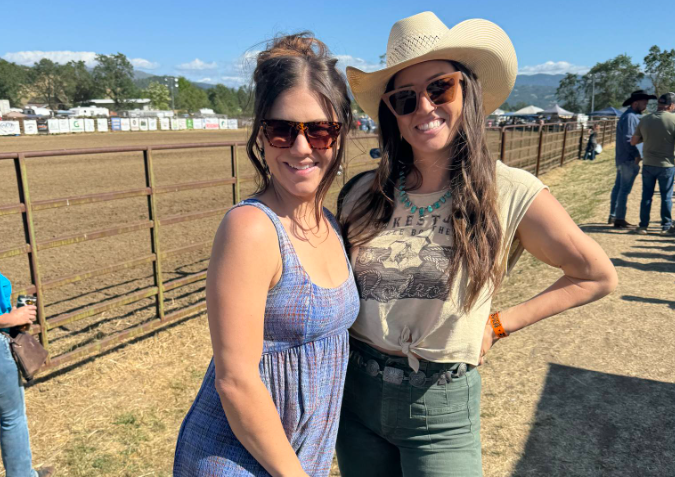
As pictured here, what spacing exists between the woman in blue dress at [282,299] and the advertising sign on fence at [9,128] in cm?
4136

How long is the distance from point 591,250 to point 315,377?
906 millimetres

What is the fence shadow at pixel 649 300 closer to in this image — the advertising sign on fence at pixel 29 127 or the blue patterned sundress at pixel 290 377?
the blue patterned sundress at pixel 290 377

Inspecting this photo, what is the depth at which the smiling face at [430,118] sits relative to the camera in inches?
62.7

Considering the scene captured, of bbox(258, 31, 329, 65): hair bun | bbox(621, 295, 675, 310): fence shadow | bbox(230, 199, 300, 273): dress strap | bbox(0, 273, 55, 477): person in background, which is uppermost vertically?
bbox(258, 31, 329, 65): hair bun

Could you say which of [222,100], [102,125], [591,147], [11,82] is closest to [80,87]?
[11,82]

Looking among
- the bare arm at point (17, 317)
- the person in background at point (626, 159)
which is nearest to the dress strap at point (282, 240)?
the bare arm at point (17, 317)

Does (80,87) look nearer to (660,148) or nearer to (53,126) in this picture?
(53,126)

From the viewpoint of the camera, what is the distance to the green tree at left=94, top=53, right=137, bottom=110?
104562 mm

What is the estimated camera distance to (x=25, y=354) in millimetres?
2609

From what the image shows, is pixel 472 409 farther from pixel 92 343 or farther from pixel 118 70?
pixel 118 70

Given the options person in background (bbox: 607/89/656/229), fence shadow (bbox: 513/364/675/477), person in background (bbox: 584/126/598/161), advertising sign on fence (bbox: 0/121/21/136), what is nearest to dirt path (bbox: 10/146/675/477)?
fence shadow (bbox: 513/364/675/477)

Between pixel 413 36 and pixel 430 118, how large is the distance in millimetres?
263

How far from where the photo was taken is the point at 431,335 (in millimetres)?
1515

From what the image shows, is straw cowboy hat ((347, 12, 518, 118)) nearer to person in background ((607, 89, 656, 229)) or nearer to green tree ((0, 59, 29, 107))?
person in background ((607, 89, 656, 229))
